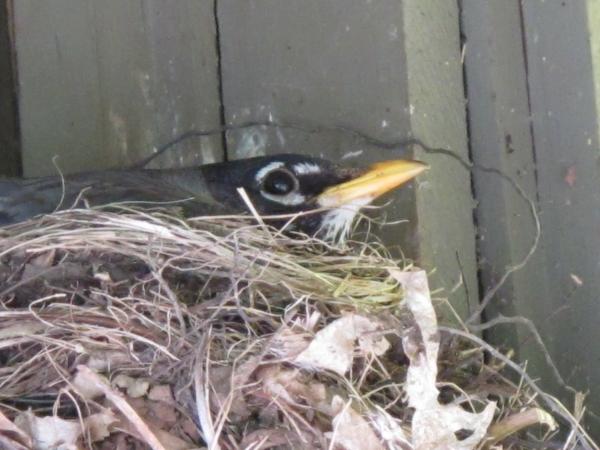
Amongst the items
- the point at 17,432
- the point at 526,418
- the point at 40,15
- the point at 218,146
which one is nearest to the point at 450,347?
the point at 526,418

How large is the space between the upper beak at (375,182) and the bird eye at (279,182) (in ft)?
0.19

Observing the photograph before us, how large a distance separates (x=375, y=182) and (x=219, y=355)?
49cm

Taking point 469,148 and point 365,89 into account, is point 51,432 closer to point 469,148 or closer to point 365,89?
point 365,89

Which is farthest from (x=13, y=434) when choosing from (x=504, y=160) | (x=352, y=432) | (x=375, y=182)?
(x=504, y=160)

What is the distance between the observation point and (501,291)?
1.65 m

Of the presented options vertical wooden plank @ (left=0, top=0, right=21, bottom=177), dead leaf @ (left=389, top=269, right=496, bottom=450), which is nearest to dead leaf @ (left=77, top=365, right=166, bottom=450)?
dead leaf @ (left=389, top=269, right=496, bottom=450)

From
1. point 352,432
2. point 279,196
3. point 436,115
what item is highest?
point 436,115

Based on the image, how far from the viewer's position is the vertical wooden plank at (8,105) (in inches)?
77.4

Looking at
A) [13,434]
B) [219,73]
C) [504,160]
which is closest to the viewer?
[13,434]

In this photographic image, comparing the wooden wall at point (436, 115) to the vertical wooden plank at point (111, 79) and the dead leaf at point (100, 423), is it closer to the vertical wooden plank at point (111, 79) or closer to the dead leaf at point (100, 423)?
the vertical wooden plank at point (111, 79)

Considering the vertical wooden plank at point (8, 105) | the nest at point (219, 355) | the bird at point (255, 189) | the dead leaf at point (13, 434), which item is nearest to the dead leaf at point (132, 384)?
the nest at point (219, 355)

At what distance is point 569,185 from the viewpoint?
64.4 inches

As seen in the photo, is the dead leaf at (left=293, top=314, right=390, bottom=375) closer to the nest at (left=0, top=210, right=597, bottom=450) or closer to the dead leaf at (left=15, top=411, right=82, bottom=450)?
the nest at (left=0, top=210, right=597, bottom=450)

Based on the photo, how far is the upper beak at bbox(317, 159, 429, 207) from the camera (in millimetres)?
1541
